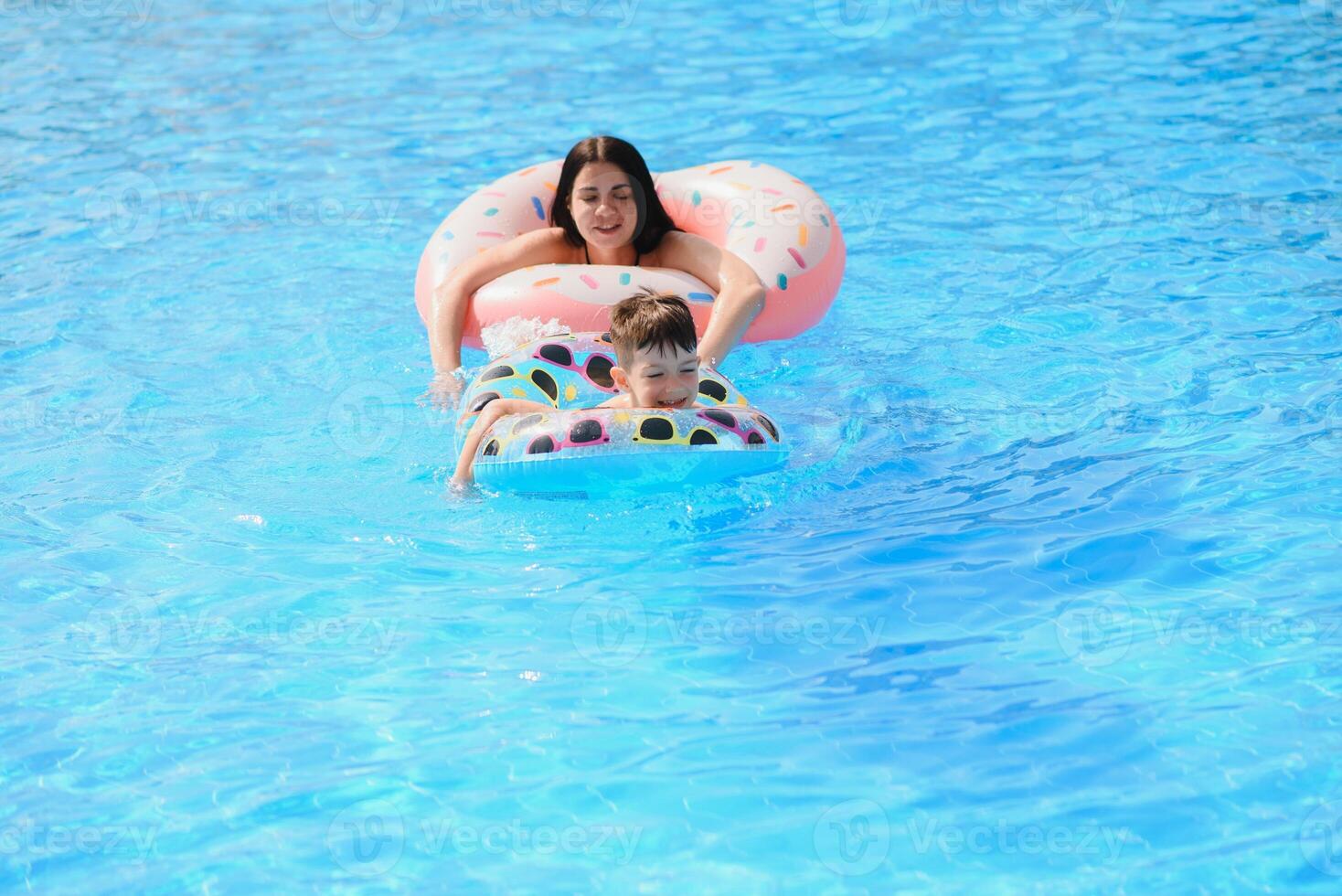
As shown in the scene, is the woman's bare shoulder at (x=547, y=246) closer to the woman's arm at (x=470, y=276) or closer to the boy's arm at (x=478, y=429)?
the woman's arm at (x=470, y=276)

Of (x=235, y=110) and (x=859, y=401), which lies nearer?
(x=859, y=401)

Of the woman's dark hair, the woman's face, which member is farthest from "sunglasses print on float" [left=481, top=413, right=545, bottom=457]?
the woman's dark hair

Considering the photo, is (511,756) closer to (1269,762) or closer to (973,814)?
(973,814)

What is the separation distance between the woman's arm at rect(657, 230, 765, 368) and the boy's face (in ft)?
2.65

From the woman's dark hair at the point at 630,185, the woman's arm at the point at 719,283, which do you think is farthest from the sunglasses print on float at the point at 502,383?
the woman's dark hair at the point at 630,185

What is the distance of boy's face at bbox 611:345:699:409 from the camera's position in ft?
13.5

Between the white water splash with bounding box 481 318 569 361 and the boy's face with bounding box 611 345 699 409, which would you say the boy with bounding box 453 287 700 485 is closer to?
the boy's face with bounding box 611 345 699 409

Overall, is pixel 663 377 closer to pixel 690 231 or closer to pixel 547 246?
pixel 547 246

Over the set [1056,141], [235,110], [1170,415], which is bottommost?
[1170,415]

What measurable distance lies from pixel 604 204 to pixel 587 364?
0.88 metres

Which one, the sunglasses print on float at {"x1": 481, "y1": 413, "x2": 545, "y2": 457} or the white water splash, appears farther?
the white water splash

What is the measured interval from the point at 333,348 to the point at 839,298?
2.08 meters

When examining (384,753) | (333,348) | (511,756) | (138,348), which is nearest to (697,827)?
(511,756)

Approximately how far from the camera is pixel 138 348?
5.78 m
